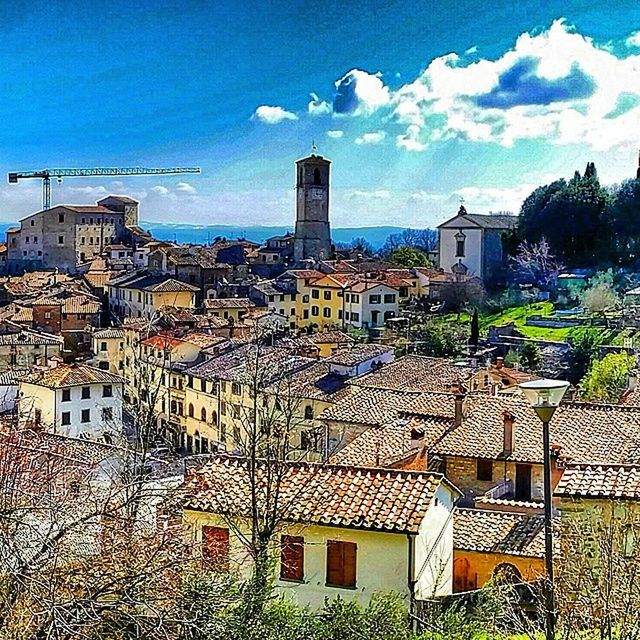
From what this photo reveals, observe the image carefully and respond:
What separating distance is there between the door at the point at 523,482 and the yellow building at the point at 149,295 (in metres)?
35.3

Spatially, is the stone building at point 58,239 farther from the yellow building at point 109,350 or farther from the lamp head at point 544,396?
the lamp head at point 544,396

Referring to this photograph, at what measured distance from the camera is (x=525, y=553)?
11000 millimetres

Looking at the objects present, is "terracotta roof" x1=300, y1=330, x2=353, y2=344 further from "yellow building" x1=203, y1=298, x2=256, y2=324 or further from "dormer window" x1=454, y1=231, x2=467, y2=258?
"dormer window" x1=454, y1=231, x2=467, y2=258

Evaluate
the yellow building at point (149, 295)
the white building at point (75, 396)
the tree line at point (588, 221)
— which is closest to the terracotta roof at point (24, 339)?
the white building at point (75, 396)

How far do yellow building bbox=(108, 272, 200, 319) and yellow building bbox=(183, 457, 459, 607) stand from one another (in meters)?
38.4

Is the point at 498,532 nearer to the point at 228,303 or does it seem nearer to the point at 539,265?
the point at 228,303

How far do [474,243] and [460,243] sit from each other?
3.27ft

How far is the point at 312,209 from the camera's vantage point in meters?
68.1

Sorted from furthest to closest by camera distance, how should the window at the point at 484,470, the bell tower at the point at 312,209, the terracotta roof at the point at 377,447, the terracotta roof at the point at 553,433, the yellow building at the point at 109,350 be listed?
1. the bell tower at the point at 312,209
2. the yellow building at the point at 109,350
3. the terracotta roof at the point at 377,447
4. the terracotta roof at the point at 553,433
5. the window at the point at 484,470

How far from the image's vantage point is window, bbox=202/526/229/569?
9.28 meters

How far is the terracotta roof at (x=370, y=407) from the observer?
20.2 meters

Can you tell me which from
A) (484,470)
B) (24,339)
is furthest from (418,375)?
(24,339)

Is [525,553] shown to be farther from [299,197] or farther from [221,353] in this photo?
[299,197]

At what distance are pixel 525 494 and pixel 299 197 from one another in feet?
183
